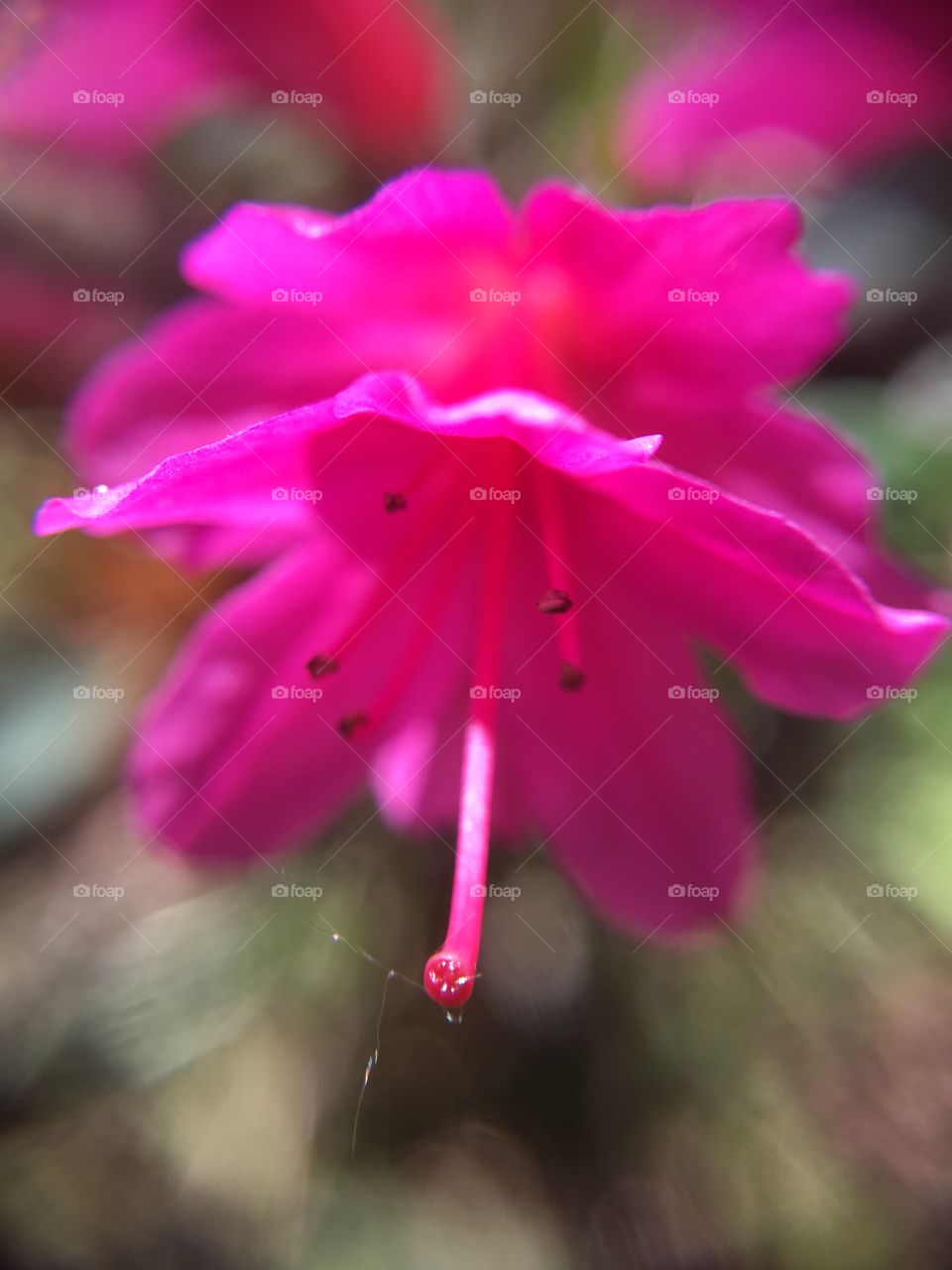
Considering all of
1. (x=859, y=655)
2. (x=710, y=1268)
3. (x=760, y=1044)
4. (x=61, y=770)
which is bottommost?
(x=710, y=1268)

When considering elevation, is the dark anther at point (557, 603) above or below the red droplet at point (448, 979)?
above

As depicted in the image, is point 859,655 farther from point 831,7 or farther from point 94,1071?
point 94,1071

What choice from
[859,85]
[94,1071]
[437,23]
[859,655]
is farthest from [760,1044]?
[437,23]

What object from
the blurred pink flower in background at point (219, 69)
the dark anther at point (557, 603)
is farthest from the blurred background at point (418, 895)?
the dark anther at point (557, 603)

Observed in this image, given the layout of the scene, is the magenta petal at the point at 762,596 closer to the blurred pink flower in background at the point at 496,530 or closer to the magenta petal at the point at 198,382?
the blurred pink flower in background at the point at 496,530

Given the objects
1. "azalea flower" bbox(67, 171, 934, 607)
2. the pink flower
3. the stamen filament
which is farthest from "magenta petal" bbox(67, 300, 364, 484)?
the pink flower

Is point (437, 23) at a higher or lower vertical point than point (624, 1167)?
higher
